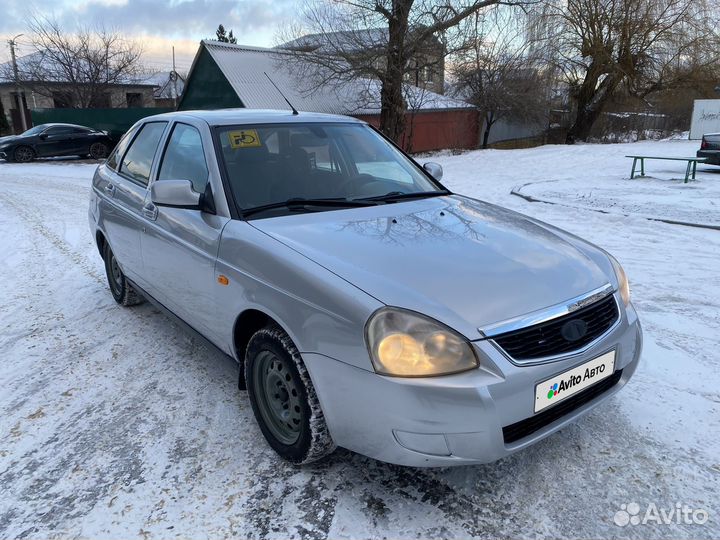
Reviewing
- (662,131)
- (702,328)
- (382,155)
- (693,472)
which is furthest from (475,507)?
(662,131)

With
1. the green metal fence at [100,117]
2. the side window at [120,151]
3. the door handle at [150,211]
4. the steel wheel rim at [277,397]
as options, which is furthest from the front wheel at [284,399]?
the green metal fence at [100,117]

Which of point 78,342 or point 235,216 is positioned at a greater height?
point 235,216

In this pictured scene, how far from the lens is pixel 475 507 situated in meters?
2.34

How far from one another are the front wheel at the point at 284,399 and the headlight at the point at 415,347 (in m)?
0.45

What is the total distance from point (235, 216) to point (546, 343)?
1.68m

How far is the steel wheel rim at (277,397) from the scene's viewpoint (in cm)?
249

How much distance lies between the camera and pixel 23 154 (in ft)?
62.9

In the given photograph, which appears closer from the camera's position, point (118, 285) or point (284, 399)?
point (284, 399)

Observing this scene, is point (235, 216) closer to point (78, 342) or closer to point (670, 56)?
point (78, 342)

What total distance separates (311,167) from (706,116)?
2845cm

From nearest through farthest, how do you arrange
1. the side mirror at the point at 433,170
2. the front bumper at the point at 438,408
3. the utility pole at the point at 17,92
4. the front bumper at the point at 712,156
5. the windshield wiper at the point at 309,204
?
the front bumper at the point at 438,408
the windshield wiper at the point at 309,204
the side mirror at the point at 433,170
the front bumper at the point at 712,156
the utility pole at the point at 17,92

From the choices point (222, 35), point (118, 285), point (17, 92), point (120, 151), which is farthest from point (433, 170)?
point (222, 35)

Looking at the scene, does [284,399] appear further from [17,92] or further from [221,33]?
[221,33]

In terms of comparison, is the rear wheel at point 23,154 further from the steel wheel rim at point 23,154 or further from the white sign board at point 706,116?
the white sign board at point 706,116
